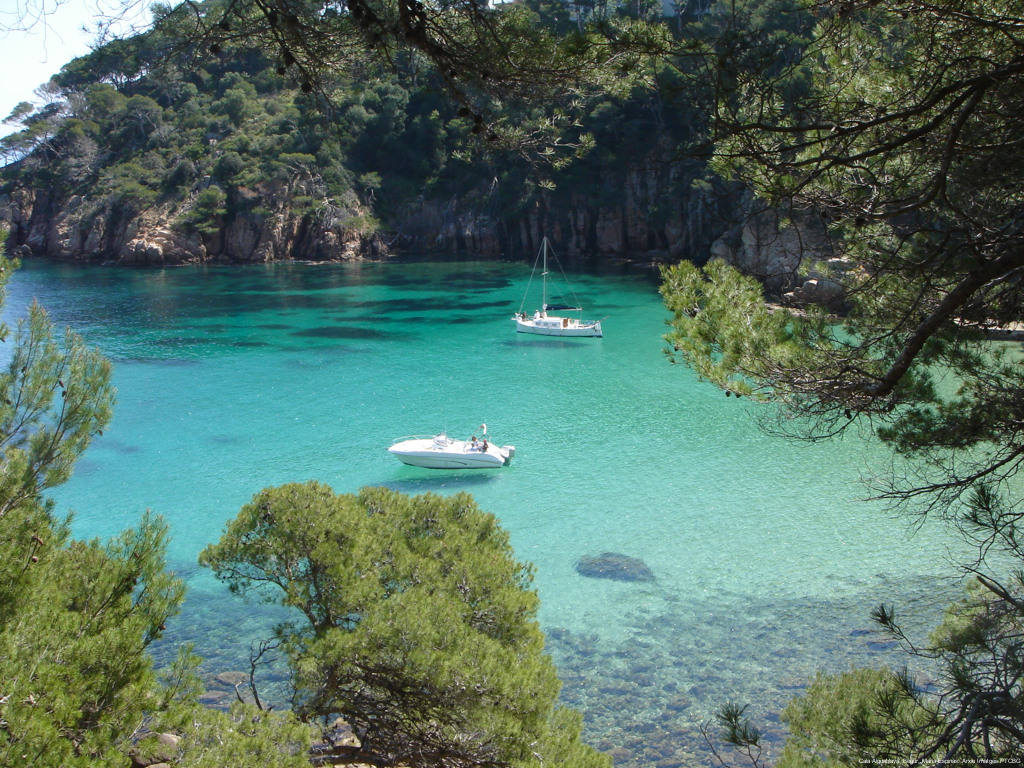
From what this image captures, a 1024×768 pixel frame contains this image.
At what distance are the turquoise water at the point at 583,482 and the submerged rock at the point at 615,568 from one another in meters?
0.18

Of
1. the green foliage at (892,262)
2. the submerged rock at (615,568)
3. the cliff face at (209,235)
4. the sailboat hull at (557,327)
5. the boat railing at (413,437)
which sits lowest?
the submerged rock at (615,568)

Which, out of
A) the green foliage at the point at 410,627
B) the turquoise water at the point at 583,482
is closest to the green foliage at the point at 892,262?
the green foliage at the point at 410,627

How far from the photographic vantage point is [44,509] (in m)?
4.54

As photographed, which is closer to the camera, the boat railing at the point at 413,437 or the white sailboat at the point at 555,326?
the boat railing at the point at 413,437

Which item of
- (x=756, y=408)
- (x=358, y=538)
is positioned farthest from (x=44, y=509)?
(x=756, y=408)

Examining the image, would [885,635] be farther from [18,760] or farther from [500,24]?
[18,760]

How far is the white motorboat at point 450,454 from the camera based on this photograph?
49.3 ft

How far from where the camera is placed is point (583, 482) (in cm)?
1464

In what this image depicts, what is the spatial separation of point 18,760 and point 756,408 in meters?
17.3

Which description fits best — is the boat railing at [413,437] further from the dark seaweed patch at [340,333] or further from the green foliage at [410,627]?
the dark seaweed patch at [340,333]

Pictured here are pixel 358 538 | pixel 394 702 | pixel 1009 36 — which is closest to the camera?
pixel 1009 36

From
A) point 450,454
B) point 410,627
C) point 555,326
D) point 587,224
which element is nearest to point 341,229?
point 587,224

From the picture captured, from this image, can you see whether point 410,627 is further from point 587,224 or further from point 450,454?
point 587,224

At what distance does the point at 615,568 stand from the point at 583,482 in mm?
3268
